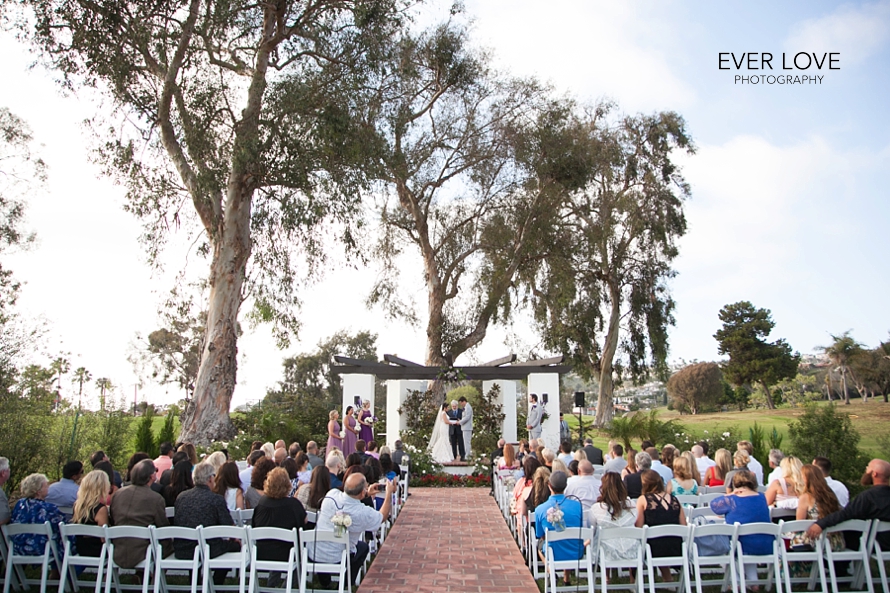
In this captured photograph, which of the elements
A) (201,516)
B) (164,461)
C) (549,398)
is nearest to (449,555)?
(201,516)

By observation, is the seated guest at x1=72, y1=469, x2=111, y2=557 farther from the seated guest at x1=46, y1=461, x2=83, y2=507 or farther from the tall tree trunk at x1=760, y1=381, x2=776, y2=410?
the tall tree trunk at x1=760, y1=381, x2=776, y2=410

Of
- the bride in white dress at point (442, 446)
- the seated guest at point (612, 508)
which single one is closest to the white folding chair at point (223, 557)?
the seated guest at point (612, 508)

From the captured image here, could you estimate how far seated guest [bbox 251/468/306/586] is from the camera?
5.31m

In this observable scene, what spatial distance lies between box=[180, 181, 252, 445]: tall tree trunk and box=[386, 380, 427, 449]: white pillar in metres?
5.37

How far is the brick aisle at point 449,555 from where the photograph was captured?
6.03 meters

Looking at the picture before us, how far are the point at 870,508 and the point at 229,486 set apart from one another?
18.0ft

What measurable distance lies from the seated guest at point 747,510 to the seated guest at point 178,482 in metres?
4.98

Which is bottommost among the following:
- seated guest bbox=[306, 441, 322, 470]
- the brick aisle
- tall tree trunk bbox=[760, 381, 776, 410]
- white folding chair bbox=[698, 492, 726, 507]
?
the brick aisle

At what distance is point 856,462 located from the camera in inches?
431

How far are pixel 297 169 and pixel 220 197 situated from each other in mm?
2227

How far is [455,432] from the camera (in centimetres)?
1609

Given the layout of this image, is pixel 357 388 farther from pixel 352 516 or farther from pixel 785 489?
pixel 785 489

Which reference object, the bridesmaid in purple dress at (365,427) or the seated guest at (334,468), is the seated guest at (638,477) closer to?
the seated guest at (334,468)

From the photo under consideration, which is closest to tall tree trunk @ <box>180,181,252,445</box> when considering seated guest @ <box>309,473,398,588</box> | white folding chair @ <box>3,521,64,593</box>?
white folding chair @ <box>3,521,64,593</box>
